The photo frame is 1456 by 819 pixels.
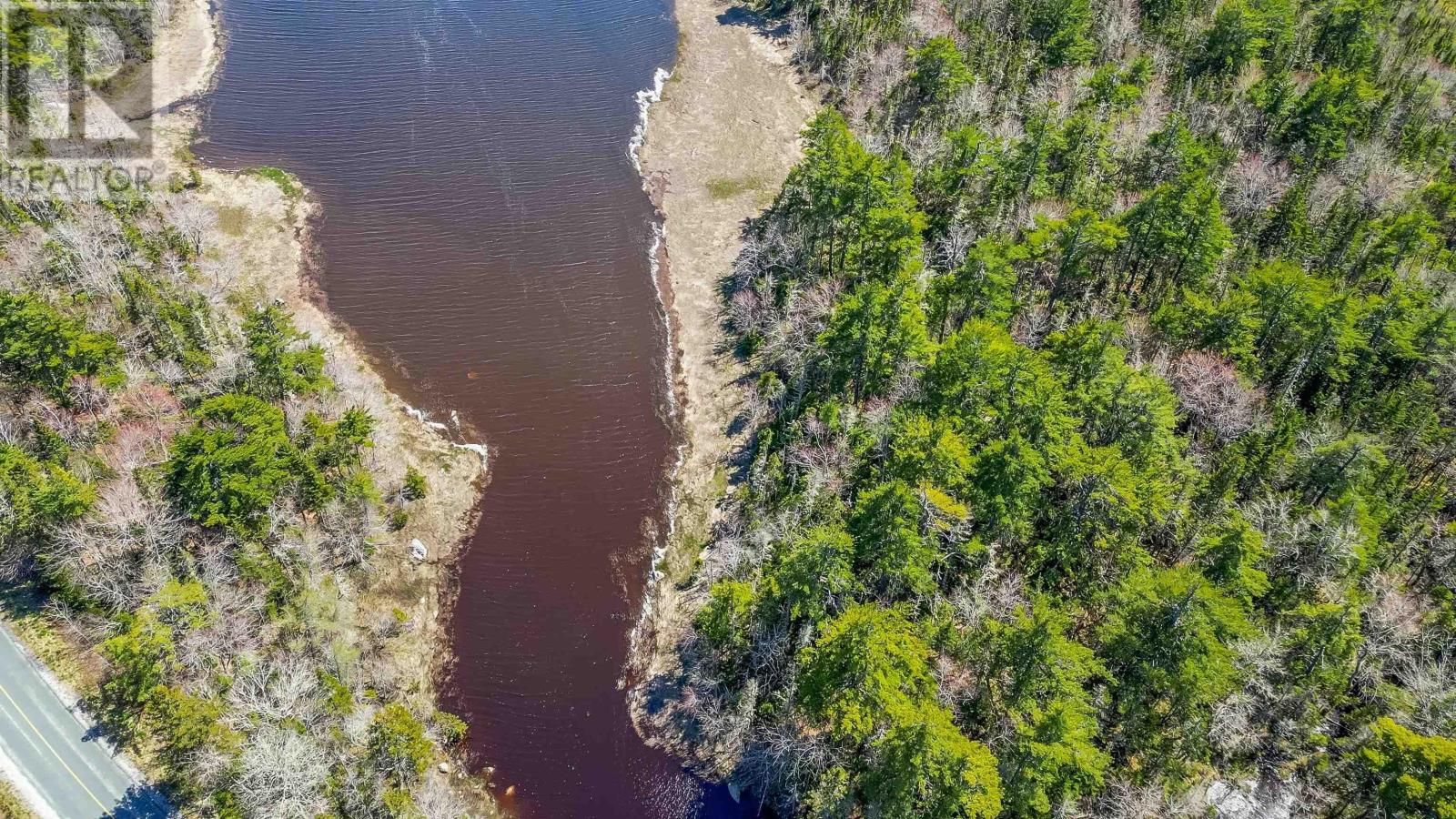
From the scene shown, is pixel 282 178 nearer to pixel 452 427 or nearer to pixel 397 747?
pixel 452 427

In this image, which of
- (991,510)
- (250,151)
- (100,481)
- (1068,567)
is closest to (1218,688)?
(1068,567)

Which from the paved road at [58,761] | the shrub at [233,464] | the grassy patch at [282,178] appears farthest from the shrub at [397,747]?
the grassy patch at [282,178]

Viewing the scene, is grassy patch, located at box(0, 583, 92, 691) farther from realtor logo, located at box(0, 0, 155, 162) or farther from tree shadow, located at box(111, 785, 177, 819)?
realtor logo, located at box(0, 0, 155, 162)

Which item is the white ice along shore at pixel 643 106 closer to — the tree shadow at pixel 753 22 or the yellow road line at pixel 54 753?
the tree shadow at pixel 753 22

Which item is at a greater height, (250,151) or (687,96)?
(687,96)

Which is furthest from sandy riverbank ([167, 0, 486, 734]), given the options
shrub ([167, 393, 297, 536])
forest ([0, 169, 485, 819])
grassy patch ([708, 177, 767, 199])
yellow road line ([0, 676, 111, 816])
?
grassy patch ([708, 177, 767, 199])

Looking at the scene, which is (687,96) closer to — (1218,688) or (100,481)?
(100,481)
